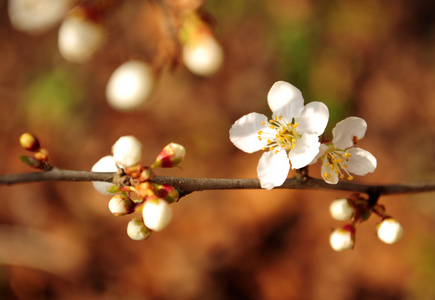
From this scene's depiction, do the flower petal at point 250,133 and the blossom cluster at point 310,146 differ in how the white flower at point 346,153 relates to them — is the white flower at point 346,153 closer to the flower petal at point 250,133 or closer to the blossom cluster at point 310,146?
the blossom cluster at point 310,146

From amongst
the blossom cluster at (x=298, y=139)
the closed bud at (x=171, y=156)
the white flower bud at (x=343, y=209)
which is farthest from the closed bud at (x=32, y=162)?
the white flower bud at (x=343, y=209)

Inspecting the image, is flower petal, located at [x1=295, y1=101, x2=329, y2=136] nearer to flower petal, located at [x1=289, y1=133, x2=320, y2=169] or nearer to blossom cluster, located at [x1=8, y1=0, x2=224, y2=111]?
flower petal, located at [x1=289, y1=133, x2=320, y2=169]

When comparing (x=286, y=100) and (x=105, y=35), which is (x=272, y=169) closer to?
(x=286, y=100)

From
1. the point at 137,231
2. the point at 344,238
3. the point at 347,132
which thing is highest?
the point at 347,132

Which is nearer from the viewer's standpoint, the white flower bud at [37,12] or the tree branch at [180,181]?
the tree branch at [180,181]

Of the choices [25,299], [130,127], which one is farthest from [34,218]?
[130,127]

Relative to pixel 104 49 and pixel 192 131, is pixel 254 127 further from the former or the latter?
pixel 104 49

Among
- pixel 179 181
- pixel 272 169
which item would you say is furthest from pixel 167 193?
pixel 272 169
